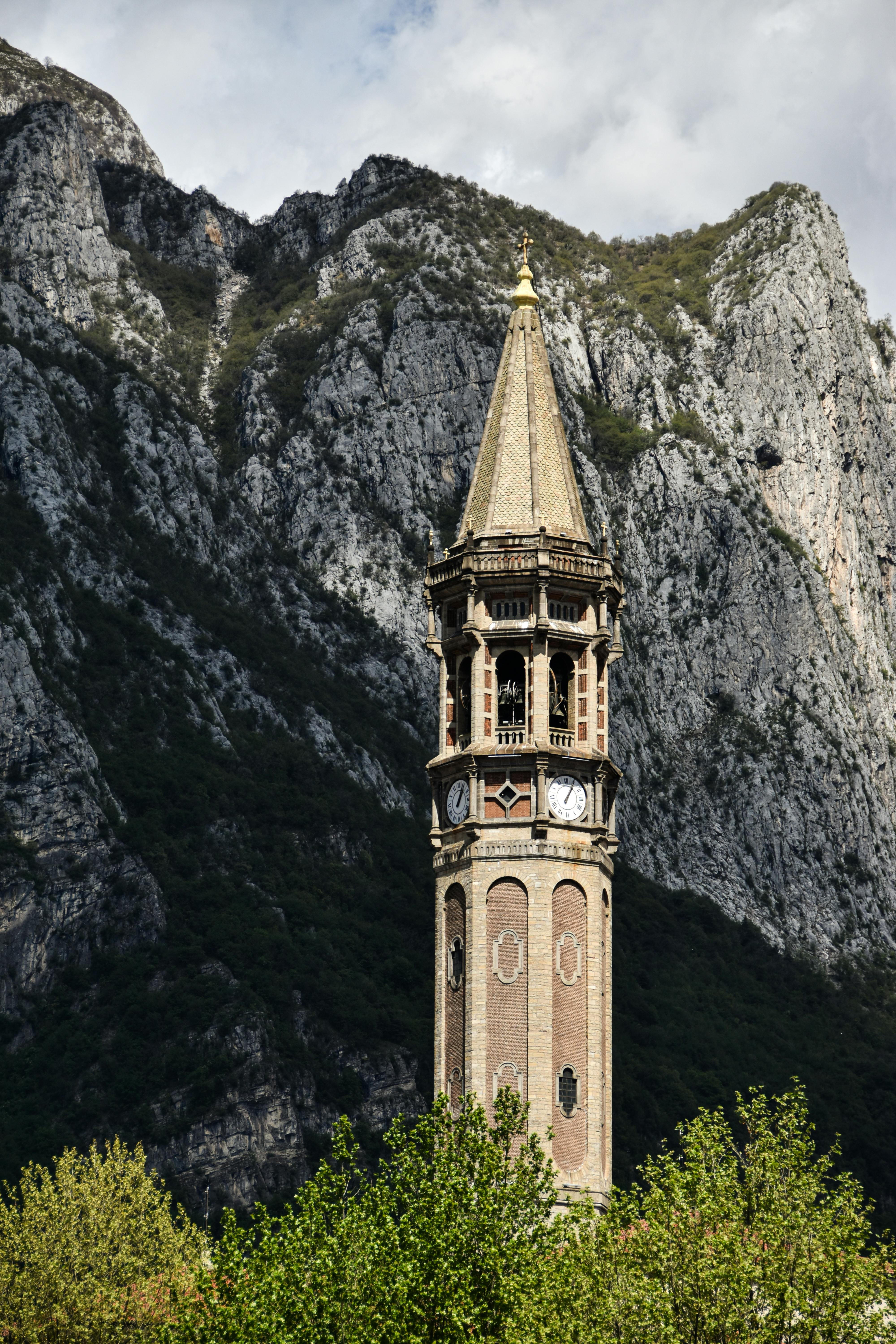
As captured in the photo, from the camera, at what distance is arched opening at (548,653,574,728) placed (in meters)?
89.5

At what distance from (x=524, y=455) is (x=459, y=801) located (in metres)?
15.6

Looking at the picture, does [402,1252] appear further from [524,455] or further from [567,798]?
[524,455]

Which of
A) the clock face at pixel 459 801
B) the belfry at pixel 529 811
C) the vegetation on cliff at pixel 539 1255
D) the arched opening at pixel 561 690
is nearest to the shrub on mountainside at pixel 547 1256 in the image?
the vegetation on cliff at pixel 539 1255

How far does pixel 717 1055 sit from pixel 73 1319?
121 meters

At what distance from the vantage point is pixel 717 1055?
193m

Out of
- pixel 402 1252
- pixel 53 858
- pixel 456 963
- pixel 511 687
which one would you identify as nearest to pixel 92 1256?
pixel 456 963

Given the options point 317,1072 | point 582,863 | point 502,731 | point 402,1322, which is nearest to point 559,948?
point 582,863

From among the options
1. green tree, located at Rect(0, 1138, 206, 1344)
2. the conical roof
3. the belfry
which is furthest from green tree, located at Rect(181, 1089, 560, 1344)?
the conical roof

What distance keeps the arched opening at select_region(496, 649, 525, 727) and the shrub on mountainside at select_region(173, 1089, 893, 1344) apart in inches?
1034

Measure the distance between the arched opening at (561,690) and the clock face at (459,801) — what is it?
4.36 metres

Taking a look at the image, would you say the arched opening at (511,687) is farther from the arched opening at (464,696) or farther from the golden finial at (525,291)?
the golden finial at (525,291)

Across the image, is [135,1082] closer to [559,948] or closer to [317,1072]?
[317,1072]

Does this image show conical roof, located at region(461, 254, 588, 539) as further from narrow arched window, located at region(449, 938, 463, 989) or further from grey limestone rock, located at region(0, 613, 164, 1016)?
grey limestone rock, located at region(0, 613, 164, 1016)

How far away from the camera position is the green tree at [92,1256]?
7712 centimetres
